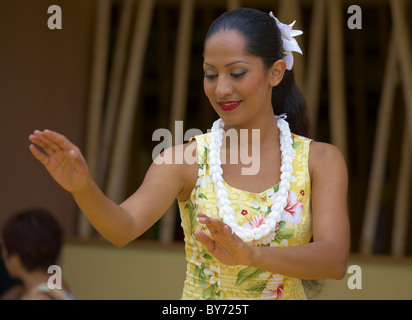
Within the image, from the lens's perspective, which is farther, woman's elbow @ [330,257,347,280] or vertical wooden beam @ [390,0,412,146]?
vertical wooden beam @ [390,0,412,146]

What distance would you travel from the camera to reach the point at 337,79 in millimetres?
3477

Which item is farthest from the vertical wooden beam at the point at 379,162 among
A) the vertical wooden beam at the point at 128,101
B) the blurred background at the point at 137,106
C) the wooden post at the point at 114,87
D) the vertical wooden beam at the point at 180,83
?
the wooden post at the point at 114,87

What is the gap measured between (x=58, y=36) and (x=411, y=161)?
1961 millimetres

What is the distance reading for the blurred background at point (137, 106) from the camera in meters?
3.48

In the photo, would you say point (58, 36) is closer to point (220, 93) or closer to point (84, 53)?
point (84, 53)

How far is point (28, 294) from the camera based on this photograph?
231 centimetres

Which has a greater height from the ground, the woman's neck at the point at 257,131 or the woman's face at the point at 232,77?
the woman's face at the point at 232,77

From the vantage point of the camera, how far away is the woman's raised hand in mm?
1413

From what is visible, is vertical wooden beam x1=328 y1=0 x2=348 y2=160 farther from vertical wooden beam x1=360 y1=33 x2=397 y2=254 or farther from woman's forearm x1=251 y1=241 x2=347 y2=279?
woman's forearm x1=251 y1=241 x2=347 y2=279

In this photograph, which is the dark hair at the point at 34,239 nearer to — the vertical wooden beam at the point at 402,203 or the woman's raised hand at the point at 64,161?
the woman's raised hand at the point at 64,161

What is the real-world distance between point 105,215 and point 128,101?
224 centimetres

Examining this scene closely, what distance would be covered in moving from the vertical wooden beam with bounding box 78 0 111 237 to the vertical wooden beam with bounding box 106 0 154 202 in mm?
110

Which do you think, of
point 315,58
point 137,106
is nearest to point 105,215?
point 315,58

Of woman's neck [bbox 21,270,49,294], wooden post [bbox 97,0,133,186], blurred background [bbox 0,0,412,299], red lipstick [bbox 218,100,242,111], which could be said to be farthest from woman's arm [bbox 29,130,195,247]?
wooden post [bbox 97,0,133,186]
